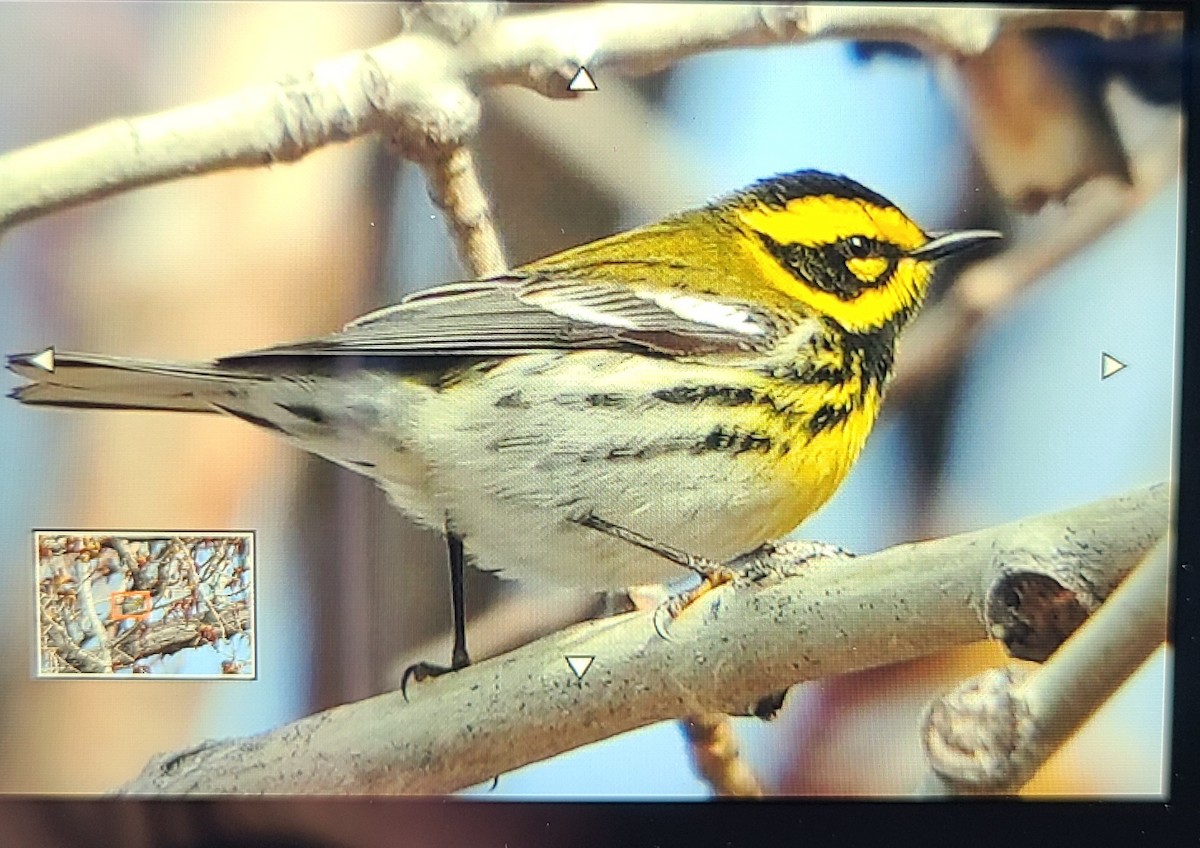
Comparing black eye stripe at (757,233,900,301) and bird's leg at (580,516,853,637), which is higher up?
black eye stripe at (757,233,900,301)

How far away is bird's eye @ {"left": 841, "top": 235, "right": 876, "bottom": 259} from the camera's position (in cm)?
49

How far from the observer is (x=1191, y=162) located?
0.50m

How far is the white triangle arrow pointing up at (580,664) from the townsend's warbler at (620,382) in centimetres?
4

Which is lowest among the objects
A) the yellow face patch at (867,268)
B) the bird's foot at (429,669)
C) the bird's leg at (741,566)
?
the bird's foot at (429,669)

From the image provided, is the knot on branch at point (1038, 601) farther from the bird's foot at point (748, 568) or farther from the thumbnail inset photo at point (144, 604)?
the thumbnail inset photo at point (144, 604)

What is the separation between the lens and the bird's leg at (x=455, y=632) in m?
0.50

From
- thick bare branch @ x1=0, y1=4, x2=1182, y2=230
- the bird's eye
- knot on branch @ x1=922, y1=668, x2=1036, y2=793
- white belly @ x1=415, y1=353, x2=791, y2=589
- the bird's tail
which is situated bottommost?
knot on branch @ x1=922, y1=668, x2=1036, y2=793

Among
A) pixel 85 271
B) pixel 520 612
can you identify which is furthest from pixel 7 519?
pixel 520 612

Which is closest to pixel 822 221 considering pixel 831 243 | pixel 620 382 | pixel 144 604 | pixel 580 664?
pixel 831 243

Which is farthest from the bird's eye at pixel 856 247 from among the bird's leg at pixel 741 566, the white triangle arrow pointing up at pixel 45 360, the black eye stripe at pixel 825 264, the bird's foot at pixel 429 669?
the white triangle arrow pointing up at pixel 45 360

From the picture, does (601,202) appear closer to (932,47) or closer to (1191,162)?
(932,47)

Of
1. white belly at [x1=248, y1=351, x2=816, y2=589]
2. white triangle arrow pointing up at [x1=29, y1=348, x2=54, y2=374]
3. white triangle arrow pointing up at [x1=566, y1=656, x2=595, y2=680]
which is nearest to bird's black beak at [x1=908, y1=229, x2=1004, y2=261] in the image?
white belly at [x1=248, y1=351, x2=816, y2=589]

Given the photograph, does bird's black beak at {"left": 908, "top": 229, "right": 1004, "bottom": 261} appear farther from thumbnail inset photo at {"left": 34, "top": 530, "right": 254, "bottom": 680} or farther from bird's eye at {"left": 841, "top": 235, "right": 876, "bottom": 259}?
thumbnail inset photo at {"left": 34, "top": 530, "right": 254, "bottom": 680}

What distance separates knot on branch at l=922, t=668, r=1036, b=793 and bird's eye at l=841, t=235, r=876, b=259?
7.9 inches
